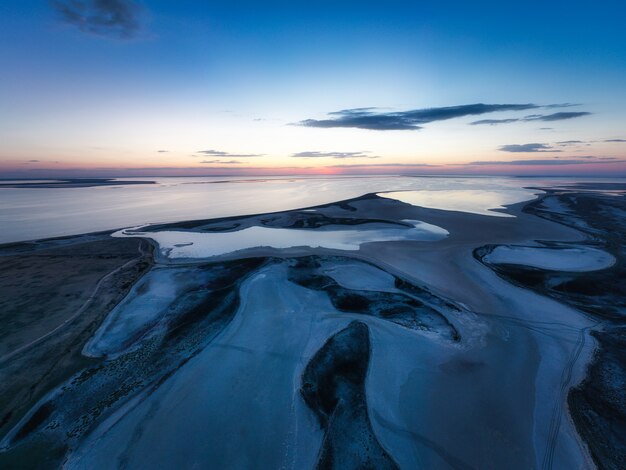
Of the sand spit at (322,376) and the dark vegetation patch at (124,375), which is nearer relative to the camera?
the sand spit at (322,376)

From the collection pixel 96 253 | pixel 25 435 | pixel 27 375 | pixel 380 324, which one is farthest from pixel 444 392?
pixel 96 253

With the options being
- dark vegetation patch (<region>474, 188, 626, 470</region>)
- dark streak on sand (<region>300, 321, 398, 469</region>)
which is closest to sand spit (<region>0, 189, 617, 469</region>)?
dark streak on sand (<region>300, 321, 398, 469</region>)

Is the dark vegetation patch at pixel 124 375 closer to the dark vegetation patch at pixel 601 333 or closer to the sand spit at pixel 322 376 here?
the sand spit at pixel 322 376

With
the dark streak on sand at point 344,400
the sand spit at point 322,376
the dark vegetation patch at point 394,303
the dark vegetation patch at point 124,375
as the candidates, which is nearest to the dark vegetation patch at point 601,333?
the sand spit at point 322,376

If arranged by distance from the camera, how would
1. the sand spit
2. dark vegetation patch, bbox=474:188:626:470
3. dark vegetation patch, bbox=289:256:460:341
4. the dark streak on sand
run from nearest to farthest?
the dark streak on sand
the sand spit
dark vegetation patch, bbox=474:188:626:470
dark vegetation patch, bbox=289:256:460:341

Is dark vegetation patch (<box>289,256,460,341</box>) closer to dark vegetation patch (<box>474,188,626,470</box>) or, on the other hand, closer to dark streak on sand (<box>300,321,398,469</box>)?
dark streak on sand (<box>300,321,398,469</box>)

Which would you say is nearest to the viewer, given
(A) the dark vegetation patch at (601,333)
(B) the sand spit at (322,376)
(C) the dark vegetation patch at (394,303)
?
(B) the sand spit at (322,376)

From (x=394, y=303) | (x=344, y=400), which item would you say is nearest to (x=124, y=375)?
(x=344, y=400)

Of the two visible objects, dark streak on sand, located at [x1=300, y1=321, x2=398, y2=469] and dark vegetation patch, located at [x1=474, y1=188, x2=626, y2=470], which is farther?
dark vegetation patch, located at [x1=474, y1=188, x2=626, y2=470]

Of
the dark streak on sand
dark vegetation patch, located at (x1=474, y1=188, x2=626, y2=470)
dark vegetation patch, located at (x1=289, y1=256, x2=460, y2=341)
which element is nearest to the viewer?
the dark streak on sand
